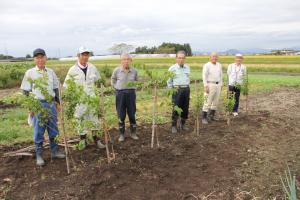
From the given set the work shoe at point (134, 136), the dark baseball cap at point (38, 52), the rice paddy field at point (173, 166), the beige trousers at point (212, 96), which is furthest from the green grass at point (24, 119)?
the dark baseball cap at point (38, 52)

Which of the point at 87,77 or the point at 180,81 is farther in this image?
the point at 180,81

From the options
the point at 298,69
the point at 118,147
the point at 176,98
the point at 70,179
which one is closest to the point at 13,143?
the point at 118,147

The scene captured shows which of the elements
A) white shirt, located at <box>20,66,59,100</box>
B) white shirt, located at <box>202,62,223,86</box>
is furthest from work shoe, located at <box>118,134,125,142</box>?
white shirt, located at <box>202,62,223,86</box>

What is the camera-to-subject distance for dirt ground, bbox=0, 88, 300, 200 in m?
5.41

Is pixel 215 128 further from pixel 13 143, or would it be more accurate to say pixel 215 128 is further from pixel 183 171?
pixel 13 143

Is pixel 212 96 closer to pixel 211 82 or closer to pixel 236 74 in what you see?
pixel 211 82

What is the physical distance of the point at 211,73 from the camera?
30.8ft

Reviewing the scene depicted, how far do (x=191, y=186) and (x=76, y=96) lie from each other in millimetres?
2323

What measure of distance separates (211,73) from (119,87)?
9.41 feet

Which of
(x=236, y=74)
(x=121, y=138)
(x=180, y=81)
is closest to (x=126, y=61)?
(x=180, y=81)

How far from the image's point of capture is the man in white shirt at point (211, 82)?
933 cm

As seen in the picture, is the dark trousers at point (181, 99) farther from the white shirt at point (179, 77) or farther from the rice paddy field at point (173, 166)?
the rice paddy field at point (173, 166)

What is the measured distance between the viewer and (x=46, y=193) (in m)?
5.40

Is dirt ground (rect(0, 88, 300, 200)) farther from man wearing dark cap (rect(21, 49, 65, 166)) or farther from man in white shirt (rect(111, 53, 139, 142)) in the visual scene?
man in white shirt (rect(111, 53, 139, 142))
